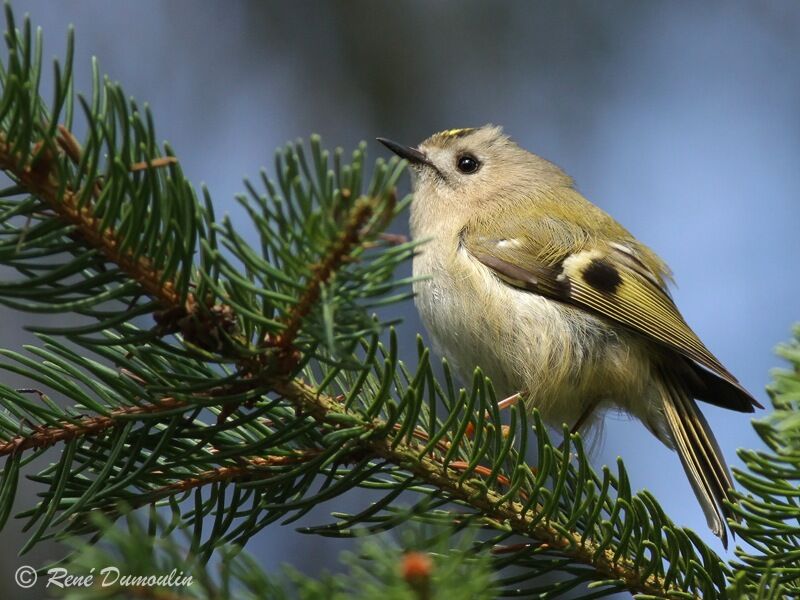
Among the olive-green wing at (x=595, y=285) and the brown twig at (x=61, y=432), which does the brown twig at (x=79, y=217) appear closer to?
the brown twig at (x=61, y=432)

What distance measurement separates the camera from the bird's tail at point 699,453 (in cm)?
143

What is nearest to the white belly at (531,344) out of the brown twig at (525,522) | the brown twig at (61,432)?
the brown twig at (525,522)

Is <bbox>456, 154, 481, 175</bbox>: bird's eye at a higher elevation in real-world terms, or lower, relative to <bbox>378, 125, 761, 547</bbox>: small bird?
higher

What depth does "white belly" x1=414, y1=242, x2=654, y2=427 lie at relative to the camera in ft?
5.37

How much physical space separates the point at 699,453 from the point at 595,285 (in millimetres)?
362

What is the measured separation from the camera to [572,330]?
1.69m

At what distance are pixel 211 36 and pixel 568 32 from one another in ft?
4.41

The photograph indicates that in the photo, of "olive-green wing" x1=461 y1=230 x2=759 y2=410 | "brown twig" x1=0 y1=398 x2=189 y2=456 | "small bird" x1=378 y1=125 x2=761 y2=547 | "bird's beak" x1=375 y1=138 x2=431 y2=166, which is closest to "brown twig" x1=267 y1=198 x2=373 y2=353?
"brown twig" x1=0 y1=398 x2=189 y2=456

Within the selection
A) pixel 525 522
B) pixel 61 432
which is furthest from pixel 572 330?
pixel 61 432

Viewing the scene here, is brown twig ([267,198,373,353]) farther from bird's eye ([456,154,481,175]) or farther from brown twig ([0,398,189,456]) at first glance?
bird's eye ([456,154,481,175])

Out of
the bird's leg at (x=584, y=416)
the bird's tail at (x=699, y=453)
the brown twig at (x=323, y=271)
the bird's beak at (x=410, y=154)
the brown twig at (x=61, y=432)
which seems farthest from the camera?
the bird's beak at (x=410, y=154)

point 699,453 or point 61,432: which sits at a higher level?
point 699,453

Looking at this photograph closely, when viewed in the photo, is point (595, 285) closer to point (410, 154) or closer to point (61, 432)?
point (410, 154)

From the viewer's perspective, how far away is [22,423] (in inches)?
36.5
